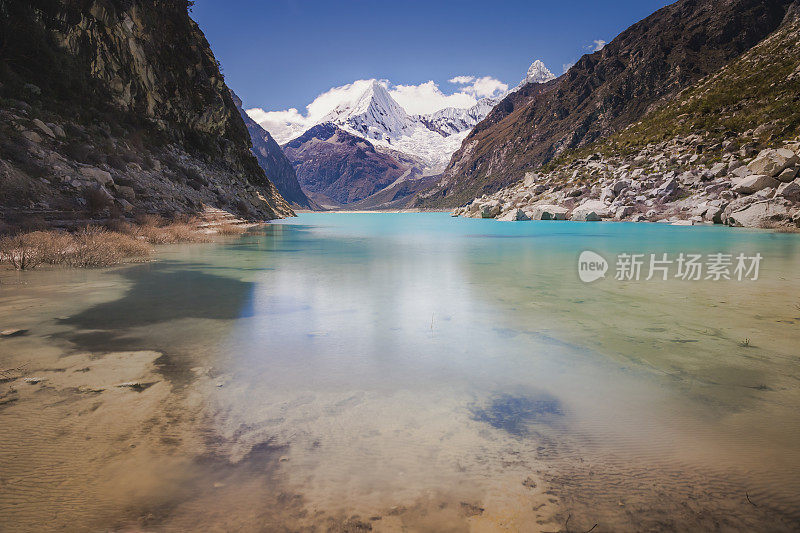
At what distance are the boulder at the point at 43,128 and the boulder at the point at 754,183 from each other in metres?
54.9

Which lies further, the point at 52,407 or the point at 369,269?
the point at 369,269

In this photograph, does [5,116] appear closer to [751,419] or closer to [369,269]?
[369,269]

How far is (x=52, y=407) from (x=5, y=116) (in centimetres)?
2649

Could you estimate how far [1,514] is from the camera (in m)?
2.79

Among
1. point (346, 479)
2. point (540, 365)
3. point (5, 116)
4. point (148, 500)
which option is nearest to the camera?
point (148, 500)

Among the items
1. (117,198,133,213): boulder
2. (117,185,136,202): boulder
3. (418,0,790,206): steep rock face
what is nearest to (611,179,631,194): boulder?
(117,185,136,202): boulder

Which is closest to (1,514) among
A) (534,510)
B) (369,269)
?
(534,510)

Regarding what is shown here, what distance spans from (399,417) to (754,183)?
4904cm

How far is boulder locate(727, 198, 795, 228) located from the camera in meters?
34.6

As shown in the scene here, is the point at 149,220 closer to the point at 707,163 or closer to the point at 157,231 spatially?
the point at 157,231

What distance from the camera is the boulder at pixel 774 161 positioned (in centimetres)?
3647

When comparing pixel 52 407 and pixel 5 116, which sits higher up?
pixel 5 116

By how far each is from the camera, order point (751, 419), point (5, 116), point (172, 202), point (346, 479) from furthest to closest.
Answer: point (172, 202)
point (5, 116)
point (751, 419)
point (346, 479)

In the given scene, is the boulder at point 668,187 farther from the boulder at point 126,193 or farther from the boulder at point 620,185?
the boulder at point 126,193
